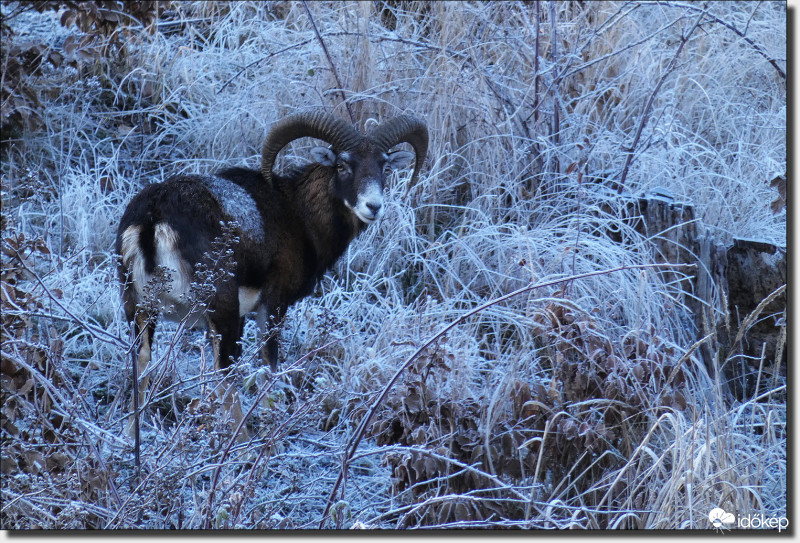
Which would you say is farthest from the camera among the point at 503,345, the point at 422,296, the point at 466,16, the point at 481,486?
the point at 466,16

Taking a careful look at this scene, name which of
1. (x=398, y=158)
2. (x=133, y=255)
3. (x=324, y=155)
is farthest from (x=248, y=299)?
(x=398, y=158)

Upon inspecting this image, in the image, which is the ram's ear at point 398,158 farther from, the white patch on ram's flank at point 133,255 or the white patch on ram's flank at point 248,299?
the white patch on ram's flank at point 133,255

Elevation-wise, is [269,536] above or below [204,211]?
below

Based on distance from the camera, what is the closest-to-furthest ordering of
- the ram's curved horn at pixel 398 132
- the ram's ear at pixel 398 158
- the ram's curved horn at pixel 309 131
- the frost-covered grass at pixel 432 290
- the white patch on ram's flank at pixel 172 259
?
the frost-covered grass at pixel 432 290, the white patch on ram's flank at pixel 172 259, the ram's curved horn at pixel 309 131, the ram's curved horn at pixel 398 132, the ram's ear at pixel 398 158

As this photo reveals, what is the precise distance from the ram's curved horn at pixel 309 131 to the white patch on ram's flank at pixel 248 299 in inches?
31.7

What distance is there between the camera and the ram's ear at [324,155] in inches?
215

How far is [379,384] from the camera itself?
495 centimetres

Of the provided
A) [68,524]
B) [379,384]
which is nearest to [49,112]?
[379,384]

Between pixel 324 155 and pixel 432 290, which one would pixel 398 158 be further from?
pixel 432 290

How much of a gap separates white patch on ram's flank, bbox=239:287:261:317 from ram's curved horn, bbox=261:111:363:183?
0.81 metres

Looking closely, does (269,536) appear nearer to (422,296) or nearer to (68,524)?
(68,524)

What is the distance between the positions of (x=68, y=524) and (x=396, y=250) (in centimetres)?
330

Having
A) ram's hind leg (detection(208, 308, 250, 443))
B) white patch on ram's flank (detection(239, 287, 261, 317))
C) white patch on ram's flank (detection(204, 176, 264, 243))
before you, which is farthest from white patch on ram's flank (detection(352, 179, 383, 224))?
ram's hind leg (detection(208, 308, 250, 443))

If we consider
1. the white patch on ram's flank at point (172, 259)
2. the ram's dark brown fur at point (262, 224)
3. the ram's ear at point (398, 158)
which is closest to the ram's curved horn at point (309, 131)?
the ram's dark brown fur at point (262, 224)
